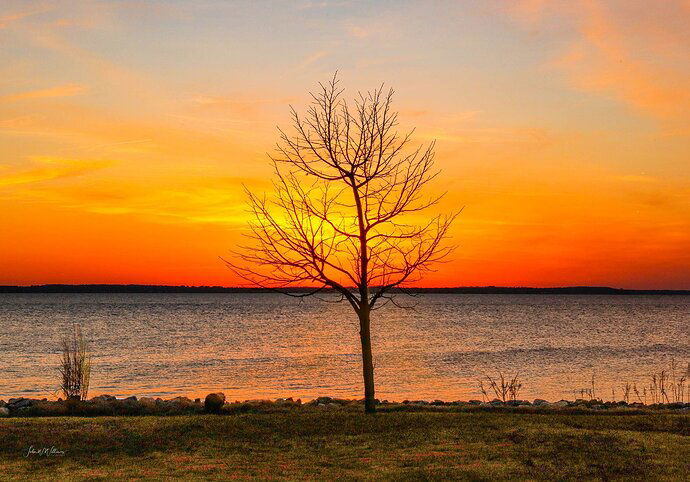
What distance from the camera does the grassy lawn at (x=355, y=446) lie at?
44.2 ft

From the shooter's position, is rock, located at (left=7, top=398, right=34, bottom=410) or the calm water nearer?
rock, located at (left=7, top=398, right=34, bottom=410)

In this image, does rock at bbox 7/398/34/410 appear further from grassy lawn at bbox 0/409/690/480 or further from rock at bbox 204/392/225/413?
rock at bbox 204/392/225/413

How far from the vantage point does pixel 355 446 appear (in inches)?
620

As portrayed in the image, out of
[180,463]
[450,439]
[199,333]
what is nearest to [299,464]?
[180,463]

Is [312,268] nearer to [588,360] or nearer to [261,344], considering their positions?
[588,360]

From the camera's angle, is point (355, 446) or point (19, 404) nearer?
point (355, 446)

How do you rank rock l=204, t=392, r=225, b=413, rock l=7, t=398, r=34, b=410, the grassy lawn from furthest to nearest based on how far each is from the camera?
rock l=7, t=398, r=34, b=410 → rock l=204, t=392, r=225, b=413 → the grassy lawn

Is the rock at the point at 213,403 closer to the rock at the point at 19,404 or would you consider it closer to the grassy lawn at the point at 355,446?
the grassy lawn at the point at 355,446

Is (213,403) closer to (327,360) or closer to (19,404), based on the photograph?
(19,404)

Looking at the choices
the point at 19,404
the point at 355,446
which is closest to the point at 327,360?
the point at 19,404

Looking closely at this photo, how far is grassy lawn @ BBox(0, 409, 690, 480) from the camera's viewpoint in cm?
1347

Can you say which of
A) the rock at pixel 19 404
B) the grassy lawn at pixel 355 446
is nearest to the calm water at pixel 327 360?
the rock at pixel 19 404

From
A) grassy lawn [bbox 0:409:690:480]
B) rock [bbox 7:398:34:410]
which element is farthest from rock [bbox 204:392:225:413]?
rock [bbox 7:398:34:410]

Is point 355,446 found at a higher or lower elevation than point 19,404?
higher
